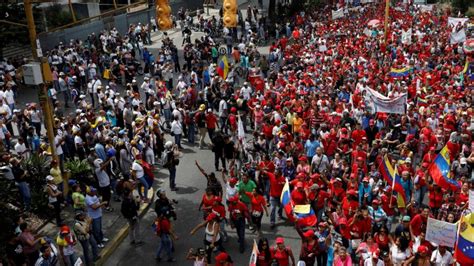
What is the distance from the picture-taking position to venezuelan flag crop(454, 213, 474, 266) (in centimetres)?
920

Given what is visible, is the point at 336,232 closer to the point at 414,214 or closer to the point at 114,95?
the point at 414,214

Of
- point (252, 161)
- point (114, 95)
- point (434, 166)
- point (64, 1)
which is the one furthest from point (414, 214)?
point (64, 1)

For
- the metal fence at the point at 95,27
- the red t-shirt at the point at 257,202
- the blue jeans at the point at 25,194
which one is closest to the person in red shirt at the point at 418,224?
the red t-shirt at the point at 257,202

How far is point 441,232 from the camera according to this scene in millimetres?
9203

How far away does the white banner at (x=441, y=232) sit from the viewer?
915cm

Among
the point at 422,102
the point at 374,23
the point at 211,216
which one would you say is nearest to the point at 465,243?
the point at 211,216

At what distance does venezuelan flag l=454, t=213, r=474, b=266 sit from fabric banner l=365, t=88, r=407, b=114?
725cm

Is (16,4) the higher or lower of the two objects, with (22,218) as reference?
higher

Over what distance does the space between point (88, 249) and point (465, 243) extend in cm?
698

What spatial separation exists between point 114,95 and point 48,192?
799cm

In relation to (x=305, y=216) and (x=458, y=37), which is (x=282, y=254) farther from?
(x=458, y=37)

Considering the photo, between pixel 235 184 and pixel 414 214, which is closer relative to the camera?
pixel 414 214

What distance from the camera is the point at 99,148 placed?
14016 mm

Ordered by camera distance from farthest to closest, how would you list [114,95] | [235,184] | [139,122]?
1. [114,95]
2. [139,122]
3. [235,184]
